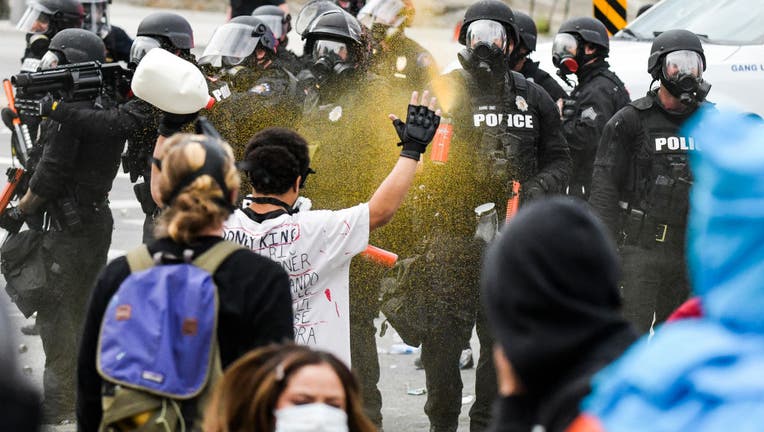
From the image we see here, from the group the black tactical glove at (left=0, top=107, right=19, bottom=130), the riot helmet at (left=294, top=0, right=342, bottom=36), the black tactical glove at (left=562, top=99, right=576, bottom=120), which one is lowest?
the black tactical glove at (left=562, top=99, right=576, bottom=120)

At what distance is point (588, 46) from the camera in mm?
8234

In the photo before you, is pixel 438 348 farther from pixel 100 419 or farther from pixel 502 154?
pixel 100 419

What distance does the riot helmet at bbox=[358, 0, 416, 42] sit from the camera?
25.6 feet

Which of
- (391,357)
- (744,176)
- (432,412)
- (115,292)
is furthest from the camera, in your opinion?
(391,357)

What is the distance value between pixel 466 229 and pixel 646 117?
3.48ft

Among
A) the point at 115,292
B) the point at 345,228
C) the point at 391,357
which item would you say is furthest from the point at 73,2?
the point at 115,292

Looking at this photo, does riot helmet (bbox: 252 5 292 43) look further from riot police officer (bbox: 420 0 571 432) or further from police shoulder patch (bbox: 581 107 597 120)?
riot police officer (bbox: 420 0 571 432)

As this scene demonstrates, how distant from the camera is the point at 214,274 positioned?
3.43m

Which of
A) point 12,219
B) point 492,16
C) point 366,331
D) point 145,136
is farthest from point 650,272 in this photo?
point 12,219

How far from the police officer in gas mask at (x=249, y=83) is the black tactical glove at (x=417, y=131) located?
2.17 metres

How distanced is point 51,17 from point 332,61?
8.81ft

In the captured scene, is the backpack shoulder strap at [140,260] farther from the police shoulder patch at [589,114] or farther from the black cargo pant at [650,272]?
the police shoulder patch at [589,114]

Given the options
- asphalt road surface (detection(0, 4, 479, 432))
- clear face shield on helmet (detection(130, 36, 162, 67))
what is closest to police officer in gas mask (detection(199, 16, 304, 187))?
clear face shield on helmet (detection(130, 36, 162, 67))

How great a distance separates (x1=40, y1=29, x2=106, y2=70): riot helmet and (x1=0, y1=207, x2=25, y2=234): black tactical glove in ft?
2.69
